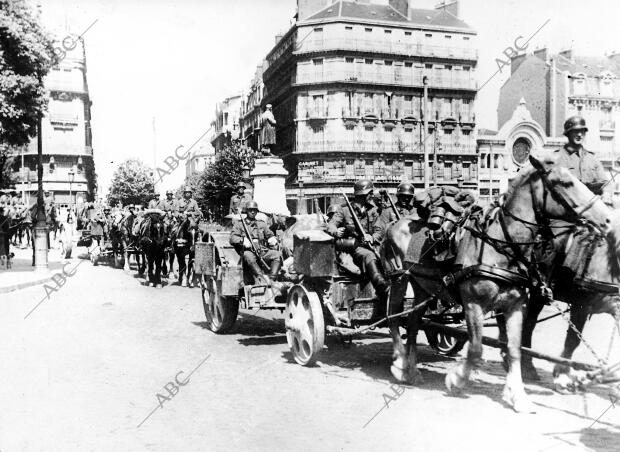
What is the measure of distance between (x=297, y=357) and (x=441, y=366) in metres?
1.81

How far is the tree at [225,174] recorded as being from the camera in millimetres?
56312

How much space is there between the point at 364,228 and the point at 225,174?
1933 inches

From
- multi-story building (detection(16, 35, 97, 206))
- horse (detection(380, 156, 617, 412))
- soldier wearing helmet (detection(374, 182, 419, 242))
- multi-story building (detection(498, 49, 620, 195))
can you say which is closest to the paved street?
horse (detection(380, 156, 617, 412))

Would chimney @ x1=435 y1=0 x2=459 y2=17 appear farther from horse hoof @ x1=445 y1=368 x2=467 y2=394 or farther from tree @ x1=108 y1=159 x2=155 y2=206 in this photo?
horse hoof @ x1=445 y1=368 x2=467 y2=394

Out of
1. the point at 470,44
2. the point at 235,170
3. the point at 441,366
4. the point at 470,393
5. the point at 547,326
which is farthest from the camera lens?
the point at 470,44

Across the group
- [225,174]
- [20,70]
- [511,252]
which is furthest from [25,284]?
[225,174]

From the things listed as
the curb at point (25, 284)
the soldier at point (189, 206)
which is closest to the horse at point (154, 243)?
the soldier at point (189, 206)

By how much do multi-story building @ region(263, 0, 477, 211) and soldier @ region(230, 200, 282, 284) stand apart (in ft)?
143

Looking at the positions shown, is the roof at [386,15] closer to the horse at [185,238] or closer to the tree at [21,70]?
the tree at [21,70]

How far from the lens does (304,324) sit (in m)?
8.13

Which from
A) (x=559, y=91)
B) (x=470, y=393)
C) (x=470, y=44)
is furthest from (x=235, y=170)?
(x=470, y=393)

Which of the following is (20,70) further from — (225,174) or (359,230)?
(225,174)

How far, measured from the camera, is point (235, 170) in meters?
56.4

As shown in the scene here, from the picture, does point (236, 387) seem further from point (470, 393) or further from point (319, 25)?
point (319, 25)
